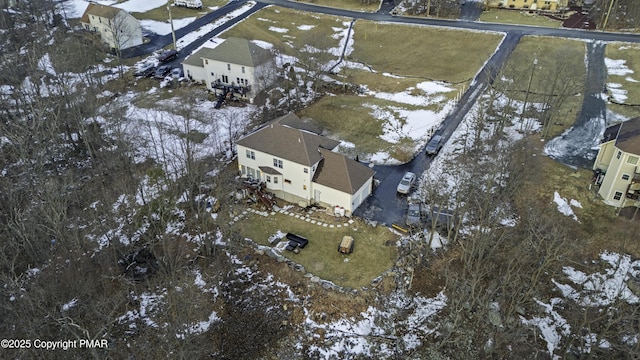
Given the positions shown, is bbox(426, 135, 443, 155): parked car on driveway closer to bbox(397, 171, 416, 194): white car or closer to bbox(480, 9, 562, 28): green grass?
bbox(397, 171, 416, 194): white car

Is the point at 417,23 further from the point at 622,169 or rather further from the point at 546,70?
the point at 622,169

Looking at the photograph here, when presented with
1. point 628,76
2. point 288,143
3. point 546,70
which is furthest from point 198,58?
point 628,76

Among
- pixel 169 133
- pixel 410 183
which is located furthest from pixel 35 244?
pixel 410 183

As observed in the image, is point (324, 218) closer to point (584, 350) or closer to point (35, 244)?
point (584, 350)

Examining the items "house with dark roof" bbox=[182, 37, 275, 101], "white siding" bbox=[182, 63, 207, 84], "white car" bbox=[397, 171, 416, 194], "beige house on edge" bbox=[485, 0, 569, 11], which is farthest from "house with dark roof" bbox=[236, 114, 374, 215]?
"beige house on edge" bbox=[485, 0, 569, 11]

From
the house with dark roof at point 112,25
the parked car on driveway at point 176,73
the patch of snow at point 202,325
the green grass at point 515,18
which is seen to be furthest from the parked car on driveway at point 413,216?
the green grass at point 515,18
